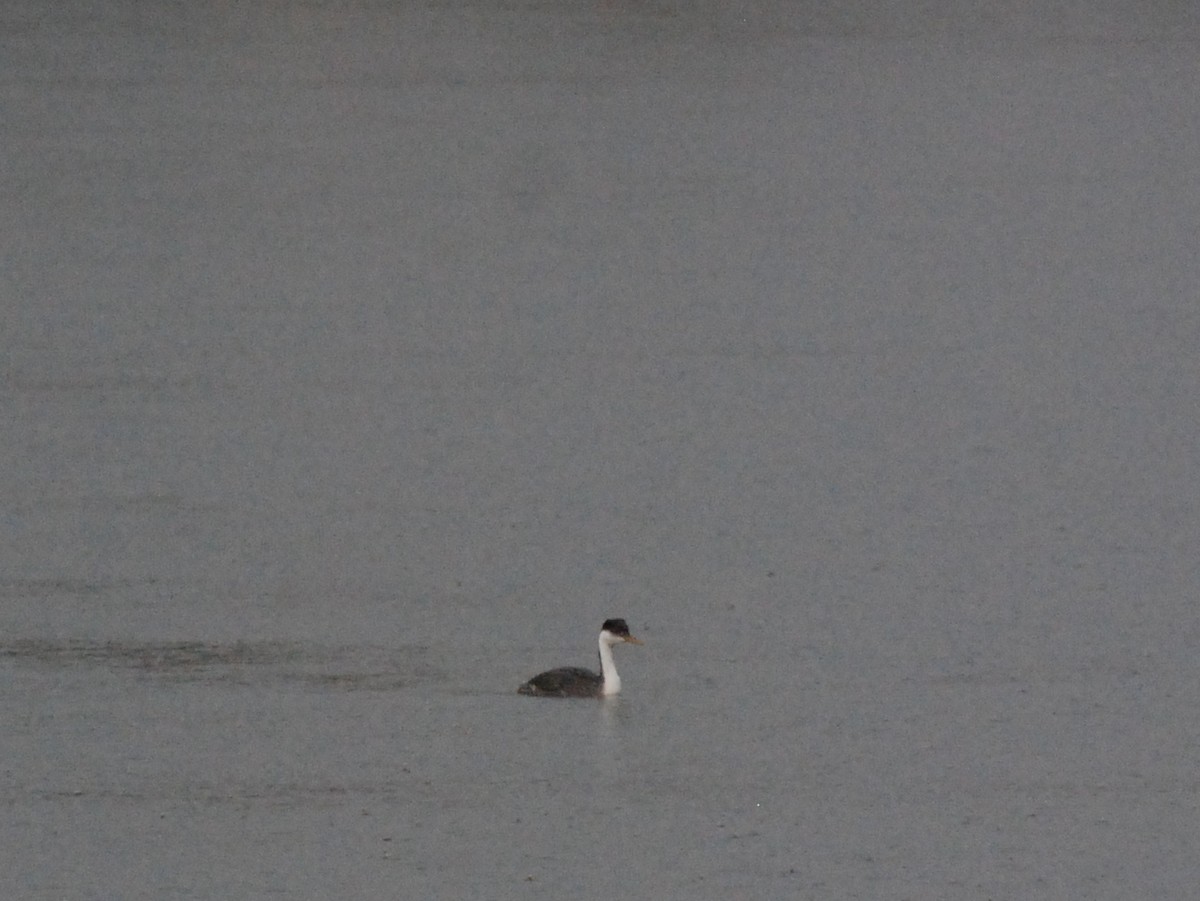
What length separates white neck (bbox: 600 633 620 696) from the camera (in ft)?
18.4

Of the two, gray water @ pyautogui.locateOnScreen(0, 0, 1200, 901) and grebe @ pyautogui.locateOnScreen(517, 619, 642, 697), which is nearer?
gray water @ pyautogui.locateOnScreen(0, 0, 1200, 901)

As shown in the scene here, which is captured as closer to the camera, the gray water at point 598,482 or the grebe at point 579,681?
the gray water at point 598,482

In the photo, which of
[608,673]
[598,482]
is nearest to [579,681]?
[608,673]

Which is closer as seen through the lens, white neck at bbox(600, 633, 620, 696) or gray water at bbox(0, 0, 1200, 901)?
gray water at bbox(0, 0, 1200, 901)

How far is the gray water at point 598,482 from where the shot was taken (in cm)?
497

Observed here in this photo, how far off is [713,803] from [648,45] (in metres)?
9.74

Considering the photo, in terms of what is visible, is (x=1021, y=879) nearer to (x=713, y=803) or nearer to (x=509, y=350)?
(x=713, y=803)

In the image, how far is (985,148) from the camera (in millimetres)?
11625

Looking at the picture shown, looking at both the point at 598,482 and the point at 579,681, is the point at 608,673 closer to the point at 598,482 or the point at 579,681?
Answer: the point at 579,681

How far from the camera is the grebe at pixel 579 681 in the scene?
557 cm

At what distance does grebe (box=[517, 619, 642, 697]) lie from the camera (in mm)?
5570

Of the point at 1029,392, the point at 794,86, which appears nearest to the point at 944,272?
the point at 1029,392

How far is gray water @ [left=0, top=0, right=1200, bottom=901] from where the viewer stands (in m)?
4.97

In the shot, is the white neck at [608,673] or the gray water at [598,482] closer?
the gray water at [598,482]
